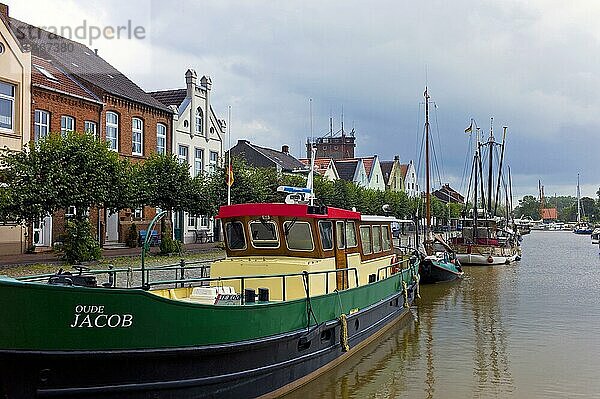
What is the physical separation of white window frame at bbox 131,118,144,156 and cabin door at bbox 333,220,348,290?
2269 cm

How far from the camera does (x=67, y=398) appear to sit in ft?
25.5

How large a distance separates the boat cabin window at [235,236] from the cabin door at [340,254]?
2.02 metres

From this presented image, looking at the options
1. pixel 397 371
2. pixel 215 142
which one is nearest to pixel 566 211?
pixel 215 142

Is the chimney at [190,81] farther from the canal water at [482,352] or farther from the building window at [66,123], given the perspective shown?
the canal water at [482,352]

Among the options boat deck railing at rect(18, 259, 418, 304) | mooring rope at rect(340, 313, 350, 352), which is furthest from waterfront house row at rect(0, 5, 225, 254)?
mooring rope at rect(340, 313, 350, 352)

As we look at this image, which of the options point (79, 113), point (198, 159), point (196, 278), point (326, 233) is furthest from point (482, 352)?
point (198, 159)

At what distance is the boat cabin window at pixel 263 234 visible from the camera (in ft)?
41.5

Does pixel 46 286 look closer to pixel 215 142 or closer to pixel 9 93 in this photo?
pixel 9 93

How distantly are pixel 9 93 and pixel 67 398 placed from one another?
21.5m

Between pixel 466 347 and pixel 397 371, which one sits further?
pixel 466 347

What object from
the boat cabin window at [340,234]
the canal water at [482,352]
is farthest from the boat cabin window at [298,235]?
the canal water at [482,352]

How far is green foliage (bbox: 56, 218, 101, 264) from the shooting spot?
22.3 m

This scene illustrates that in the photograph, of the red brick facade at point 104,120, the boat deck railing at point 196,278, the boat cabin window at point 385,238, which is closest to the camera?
the boat deck railing at point 196,278

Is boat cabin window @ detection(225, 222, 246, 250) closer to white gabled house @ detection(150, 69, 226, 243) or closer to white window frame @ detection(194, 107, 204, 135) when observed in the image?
white gabled house @ detection(150, 69, 226, 243)
